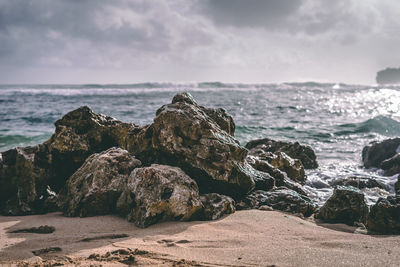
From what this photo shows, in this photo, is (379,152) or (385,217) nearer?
(385,217)

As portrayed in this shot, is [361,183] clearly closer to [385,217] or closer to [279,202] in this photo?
[279,202]

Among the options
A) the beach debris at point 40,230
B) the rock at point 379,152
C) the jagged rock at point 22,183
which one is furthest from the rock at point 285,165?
the beach debris at point 40,230

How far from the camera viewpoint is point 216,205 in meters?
4.23

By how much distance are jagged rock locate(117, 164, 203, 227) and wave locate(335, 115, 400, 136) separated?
12.5 m

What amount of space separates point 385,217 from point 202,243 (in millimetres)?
2166

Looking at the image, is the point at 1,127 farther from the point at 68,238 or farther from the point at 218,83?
the point at 218,83

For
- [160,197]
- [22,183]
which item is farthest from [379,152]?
[22,183]

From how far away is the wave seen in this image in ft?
50.8

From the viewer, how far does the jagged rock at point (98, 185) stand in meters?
4.32

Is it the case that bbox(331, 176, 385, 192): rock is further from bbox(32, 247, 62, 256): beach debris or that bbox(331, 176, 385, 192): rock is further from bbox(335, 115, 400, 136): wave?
bbox(335, 115, 400, 136): wave

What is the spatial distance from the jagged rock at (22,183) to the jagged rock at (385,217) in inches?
167

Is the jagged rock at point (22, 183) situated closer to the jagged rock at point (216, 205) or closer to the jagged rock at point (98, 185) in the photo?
the jagged rock at point (98, 185)

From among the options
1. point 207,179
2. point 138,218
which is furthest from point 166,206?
point 207,179

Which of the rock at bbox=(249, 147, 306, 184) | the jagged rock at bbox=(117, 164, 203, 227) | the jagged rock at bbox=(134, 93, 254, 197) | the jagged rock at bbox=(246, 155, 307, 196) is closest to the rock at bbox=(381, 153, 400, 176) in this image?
the rock at bbox=(249, 147, 306, 184)
